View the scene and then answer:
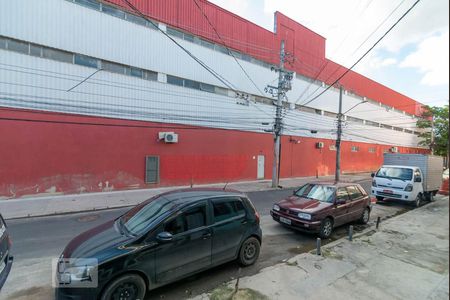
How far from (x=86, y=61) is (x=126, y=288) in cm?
1344

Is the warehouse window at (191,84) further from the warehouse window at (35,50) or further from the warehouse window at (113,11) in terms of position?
the warehouse window at (35,50)

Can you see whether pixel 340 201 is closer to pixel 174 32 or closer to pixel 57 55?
pixel 57 55

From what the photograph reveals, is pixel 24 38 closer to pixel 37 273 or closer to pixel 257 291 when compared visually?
pixel 37 273

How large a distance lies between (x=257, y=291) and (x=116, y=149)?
12.5m

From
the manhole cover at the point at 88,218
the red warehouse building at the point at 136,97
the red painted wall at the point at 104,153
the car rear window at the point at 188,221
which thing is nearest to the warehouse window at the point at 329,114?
the red warehouse building at the point at 136,97

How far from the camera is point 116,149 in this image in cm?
1441

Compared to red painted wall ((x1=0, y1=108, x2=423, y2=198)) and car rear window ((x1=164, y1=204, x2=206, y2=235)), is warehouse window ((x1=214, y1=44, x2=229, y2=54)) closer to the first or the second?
red painted wall ((x1=0, y1=108, x2=423, y2=198))

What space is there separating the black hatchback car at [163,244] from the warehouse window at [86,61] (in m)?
11.8

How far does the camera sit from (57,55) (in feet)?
42.0

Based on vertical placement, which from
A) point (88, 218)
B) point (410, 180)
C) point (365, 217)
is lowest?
point (88, 218)

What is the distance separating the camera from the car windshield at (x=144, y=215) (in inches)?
167

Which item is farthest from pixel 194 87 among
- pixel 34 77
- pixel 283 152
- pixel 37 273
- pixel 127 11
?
pixel 37 273

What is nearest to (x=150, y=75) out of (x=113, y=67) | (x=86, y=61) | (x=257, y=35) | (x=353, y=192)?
(x=113, y=67)

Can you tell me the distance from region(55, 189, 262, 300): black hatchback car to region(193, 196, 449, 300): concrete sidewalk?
62 cm
